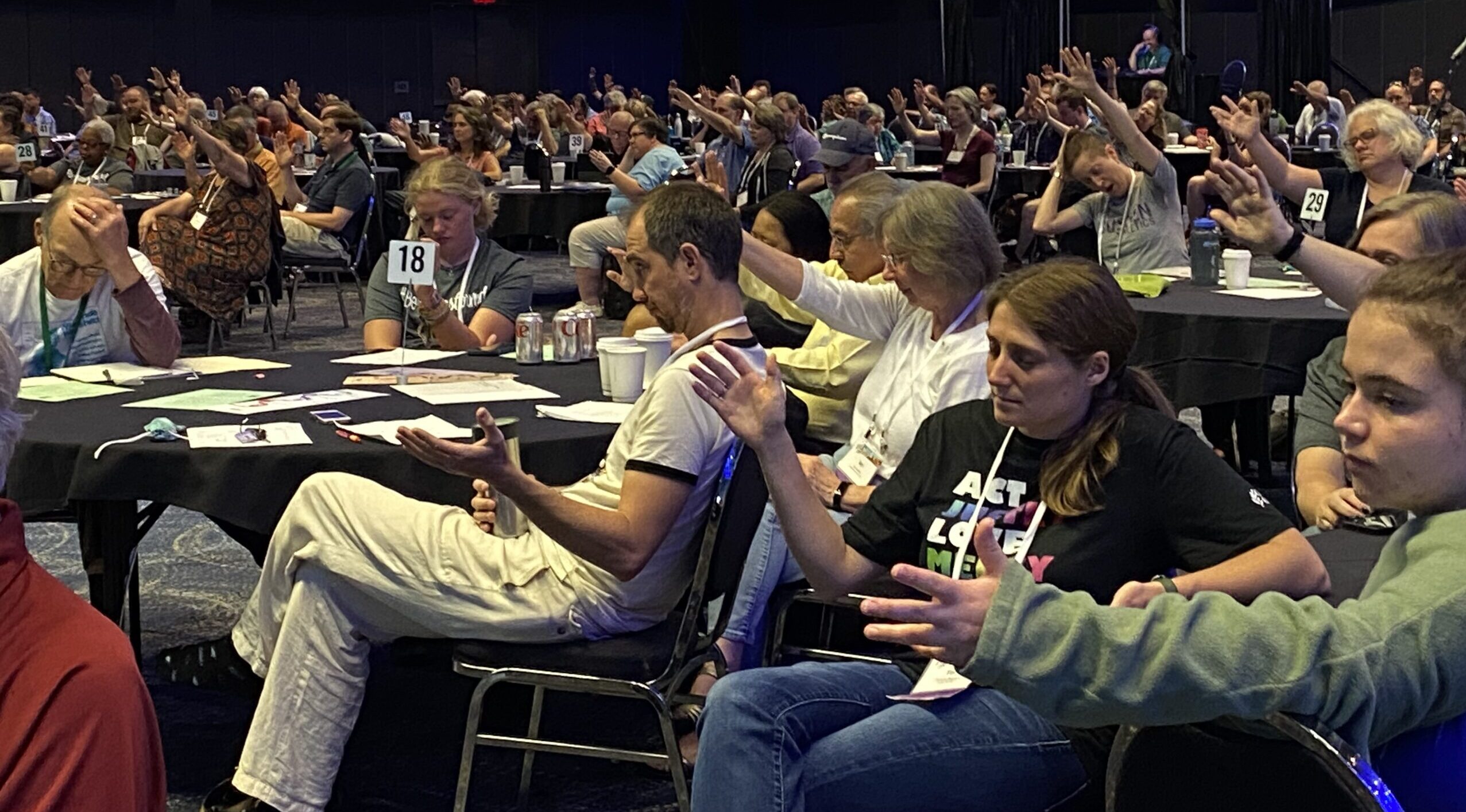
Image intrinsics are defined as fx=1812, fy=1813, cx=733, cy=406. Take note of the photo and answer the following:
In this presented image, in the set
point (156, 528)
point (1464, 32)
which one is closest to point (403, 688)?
point (156, 528)

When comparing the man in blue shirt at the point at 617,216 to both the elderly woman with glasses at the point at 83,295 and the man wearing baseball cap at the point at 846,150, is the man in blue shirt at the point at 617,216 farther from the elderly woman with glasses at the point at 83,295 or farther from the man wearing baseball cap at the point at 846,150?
the elderly woman with glasses at the point at 83,295

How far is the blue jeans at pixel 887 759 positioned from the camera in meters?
2.12

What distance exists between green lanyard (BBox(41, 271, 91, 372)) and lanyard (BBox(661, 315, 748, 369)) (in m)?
1.65

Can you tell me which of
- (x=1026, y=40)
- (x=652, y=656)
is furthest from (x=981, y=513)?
(x=1026, y=40)

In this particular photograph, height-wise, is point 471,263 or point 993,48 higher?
point 993,48

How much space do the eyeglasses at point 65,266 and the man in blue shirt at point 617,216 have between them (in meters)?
5.59

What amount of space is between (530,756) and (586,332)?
1.27 metres

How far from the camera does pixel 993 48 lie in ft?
86.3

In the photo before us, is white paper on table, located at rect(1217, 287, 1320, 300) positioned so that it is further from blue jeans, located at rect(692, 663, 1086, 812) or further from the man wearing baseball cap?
blue jeans, located at rect(692, 663, 1086, 812)

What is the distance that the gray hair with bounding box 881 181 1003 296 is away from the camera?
346 cm

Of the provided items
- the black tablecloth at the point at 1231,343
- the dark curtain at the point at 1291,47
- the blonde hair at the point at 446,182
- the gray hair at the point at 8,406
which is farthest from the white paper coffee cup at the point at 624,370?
the dark curtain at the point at 1291,47

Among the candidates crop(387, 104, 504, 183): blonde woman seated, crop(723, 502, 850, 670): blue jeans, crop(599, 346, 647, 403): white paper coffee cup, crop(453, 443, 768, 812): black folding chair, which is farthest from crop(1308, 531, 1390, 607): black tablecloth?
crop(387, 104, 504, 183): blonde woman seated

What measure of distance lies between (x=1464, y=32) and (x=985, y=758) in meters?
22.7

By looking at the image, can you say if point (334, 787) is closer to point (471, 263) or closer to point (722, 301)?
point (722, 301)
